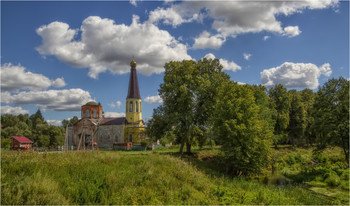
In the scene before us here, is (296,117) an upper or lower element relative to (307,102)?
lower

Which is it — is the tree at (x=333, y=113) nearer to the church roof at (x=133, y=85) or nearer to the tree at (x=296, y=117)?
the tree at (x=296, y=117)

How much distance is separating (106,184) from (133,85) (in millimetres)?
41856

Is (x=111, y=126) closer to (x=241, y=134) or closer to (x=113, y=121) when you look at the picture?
(x=113, y=121)

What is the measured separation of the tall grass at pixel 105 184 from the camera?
795cm

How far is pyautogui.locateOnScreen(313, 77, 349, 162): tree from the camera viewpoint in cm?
2048

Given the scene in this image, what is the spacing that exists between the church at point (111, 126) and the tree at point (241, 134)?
28028mm

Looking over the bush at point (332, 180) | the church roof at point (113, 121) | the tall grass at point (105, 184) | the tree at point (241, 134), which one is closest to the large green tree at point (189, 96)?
the tree at point (241, 134)

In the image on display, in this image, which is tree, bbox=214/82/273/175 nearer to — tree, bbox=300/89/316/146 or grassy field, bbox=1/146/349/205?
grassy field, bbox=1/146/349/205

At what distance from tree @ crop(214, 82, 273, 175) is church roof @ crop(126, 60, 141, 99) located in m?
31.6

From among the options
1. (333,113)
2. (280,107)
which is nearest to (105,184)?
(333,113)

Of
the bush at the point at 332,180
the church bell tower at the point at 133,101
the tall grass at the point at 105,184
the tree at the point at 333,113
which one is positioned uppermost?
the church bell tower at the point at 133,101

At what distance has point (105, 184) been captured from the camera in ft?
32.7

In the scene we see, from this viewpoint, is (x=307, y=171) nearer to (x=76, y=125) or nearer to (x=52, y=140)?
(x=76, y=125)

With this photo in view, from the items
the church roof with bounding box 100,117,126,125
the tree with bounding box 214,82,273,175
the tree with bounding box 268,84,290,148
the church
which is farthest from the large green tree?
the church roof with bounding box 100,117,126,125
